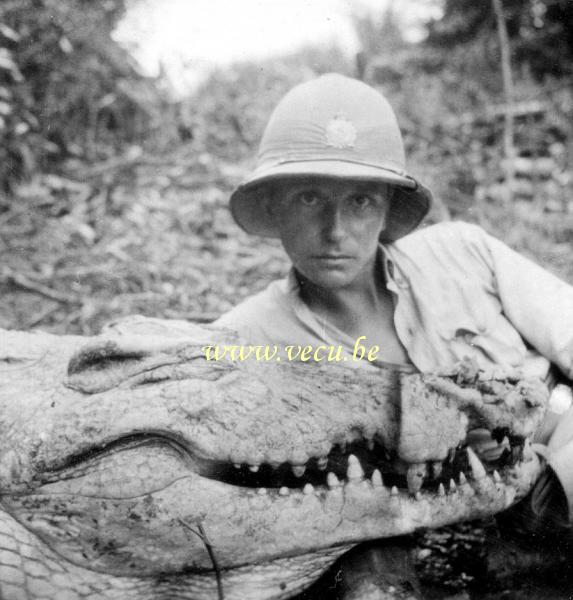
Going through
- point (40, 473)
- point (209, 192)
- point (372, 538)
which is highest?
point (209, 192)

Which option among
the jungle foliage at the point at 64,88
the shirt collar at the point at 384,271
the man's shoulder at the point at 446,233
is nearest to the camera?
the shirt collar at the point at 384,271

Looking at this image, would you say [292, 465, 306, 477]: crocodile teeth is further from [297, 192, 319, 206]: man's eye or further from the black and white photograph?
[297, 192, 319, 206]: man's eye

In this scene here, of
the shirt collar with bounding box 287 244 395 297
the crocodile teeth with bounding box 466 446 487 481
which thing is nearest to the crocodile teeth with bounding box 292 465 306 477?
the crocodile teeth with bounding box 466 446 487 481

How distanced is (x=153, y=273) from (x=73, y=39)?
8.68 ft

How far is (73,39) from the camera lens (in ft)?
18.9

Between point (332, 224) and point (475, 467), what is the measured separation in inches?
40.9

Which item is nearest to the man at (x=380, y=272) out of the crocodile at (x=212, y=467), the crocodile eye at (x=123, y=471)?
the crocodile at (x=212, y=467)

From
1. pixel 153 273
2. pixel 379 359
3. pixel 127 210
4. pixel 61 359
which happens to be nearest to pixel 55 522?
pixel 61 359

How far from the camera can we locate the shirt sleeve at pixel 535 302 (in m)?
→ 2.64

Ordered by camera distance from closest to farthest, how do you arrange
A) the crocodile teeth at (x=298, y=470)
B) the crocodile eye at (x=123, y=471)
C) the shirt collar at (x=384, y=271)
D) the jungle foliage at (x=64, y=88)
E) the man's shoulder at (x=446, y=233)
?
the crocodile eye at (x=123, y=471)
the crocodile teeth at (x=298, y=470)
the shirt collar at (x=384, y=271)
the man's shoulder at (x=446, y=233)
the jungle foliage at (x=64, y=88)

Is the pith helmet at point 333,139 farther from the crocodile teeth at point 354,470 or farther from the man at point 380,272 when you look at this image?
the crocodile teeth at point 354,470

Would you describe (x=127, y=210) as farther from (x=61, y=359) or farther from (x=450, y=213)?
(x=61, y=359)

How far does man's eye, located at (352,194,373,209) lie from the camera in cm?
255

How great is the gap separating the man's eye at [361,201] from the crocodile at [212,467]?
2.80 feet
